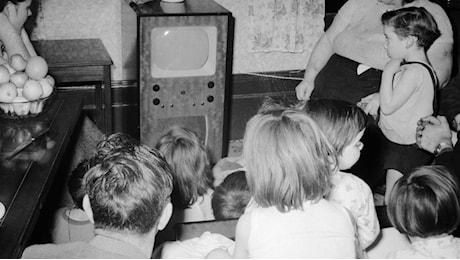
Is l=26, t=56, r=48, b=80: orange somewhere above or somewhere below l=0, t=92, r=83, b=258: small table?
above

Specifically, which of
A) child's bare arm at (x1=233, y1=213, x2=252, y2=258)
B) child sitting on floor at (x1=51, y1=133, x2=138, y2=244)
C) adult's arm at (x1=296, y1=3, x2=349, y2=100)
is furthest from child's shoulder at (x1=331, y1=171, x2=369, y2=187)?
adult's arm at (x1=296, y1=3, x2=349, y2=100)

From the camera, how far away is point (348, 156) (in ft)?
5.84

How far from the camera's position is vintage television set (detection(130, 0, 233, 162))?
2834 mm

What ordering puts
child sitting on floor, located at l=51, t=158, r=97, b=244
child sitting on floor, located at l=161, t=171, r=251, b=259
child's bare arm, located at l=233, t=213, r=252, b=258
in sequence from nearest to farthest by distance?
1. child's bare arm, located at l=233, t=213, r=252, b=258
2. child sitting on floor, located at l=161, t=171, r=251, b=259
3. child sitting on floor, located at l=51, t=158, r=97, b=244

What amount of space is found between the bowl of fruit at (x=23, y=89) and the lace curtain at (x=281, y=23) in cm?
186

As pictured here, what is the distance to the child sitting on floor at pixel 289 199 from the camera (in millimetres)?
1331

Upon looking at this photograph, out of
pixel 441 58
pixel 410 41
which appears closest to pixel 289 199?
pixel 410 41

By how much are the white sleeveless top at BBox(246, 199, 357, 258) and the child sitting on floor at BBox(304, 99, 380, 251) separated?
303mm

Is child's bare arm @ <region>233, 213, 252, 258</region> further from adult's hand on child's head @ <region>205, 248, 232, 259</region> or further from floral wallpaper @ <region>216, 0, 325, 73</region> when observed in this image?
floral wallpaper @ <region>216, 0, 325, 73</region>

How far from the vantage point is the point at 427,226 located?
1.57 meters

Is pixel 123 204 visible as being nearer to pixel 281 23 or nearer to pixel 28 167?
pixel 28 167

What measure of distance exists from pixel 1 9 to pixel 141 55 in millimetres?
649

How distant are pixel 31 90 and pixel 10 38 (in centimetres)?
61

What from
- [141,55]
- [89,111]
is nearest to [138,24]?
[141,55]
